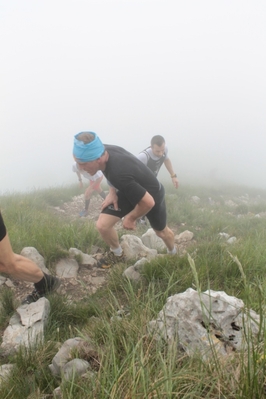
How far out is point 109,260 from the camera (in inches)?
184

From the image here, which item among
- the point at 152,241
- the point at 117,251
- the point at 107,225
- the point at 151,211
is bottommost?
the point at 152,241

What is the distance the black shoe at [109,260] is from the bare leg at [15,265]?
4.18 ft

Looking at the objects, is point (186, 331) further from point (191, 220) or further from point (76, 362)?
point (191, 220)

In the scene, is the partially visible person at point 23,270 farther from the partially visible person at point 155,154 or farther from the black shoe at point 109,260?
the partially visible person at point 155,154

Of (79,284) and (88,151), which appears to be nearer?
(88,151)

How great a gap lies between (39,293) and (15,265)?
1.70 feet

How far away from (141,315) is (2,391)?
3.49 ft

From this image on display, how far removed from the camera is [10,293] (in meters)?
3.25

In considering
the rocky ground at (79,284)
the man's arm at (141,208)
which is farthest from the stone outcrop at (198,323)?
the man's arm at (141,208)

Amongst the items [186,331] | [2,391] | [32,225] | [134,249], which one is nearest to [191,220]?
[134,249]

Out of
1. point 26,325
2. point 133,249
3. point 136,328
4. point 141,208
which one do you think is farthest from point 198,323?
point 133,249

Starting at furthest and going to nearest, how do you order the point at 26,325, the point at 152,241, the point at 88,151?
the point at 152,241, the point at 88,151, the point at 26,325

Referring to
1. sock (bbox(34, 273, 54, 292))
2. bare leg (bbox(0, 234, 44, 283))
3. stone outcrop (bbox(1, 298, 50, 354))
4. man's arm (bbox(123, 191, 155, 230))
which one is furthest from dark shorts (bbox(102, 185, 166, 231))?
stone outcrop (bbox(1, 298, 50, 354))

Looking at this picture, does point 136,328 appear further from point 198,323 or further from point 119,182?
point 119,182
